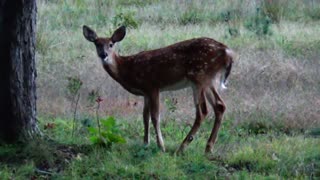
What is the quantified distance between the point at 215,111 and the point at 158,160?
3.54 ft

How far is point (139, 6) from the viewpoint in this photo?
68.4 ft

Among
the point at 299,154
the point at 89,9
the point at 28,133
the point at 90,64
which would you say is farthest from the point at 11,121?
the point at 89,9

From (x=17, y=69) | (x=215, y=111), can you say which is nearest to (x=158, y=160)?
(x=215, y=111)

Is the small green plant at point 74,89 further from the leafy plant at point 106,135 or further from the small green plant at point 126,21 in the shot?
the small green plant at point 126,21

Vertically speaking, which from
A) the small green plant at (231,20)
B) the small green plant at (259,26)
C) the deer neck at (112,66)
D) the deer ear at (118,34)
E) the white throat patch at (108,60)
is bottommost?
the small green plant at (231,20)

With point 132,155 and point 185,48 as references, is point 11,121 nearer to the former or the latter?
point 132,155

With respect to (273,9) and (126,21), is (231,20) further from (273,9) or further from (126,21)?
(126,21)

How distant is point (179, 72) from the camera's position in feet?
29.8

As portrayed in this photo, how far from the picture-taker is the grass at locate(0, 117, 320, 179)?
8156 mm

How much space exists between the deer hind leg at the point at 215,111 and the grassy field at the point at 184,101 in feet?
0.52

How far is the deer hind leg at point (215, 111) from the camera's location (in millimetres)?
8867

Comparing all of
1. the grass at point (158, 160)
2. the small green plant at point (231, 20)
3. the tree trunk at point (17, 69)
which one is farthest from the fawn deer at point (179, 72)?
the small green plant at point (231, 20)

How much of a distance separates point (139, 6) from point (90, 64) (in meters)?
7.62

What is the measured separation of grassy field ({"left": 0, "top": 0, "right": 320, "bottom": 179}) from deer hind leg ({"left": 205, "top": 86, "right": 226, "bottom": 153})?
0.52 ft
